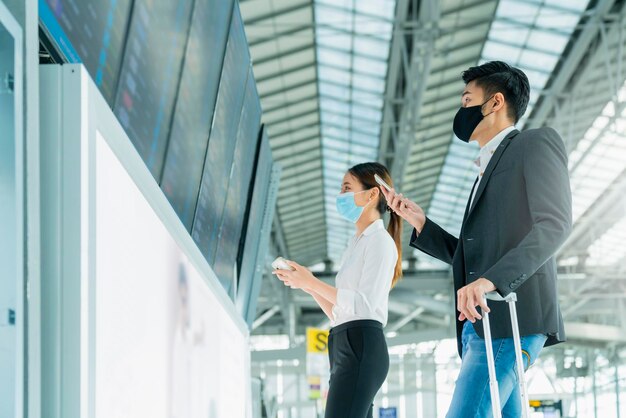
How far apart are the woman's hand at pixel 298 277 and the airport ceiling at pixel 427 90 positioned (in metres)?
12.0

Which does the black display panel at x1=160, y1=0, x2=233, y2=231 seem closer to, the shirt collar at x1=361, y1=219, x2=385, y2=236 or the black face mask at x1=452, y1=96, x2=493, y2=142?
the shirt collar at x1=361, y1=219, x2=385, y2=236

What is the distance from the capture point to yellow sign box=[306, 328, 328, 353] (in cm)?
2266

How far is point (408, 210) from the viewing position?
145 inches

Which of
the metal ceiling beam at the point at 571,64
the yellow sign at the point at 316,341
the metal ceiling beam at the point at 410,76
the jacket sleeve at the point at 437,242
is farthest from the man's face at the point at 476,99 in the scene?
the yellow sign at the point at 316,341

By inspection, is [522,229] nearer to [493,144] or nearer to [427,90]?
[493,144]

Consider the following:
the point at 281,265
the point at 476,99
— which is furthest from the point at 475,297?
the point at 281,265

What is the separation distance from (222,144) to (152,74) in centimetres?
220

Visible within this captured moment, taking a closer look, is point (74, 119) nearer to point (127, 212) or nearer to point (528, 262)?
point (127, 212)

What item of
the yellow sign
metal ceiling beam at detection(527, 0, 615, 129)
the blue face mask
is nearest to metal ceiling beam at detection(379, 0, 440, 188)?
metal ceiling beam at detection(527, 0, 615, 129)

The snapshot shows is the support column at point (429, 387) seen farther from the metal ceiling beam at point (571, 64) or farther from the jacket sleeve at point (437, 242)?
the jacket sleeve at point (437, 242)

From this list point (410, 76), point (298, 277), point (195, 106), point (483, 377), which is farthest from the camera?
point (410, 76)

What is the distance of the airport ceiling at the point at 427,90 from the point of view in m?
17.2

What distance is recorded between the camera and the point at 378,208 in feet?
14.2

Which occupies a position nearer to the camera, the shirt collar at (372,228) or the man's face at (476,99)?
the man's face at (476,99)
